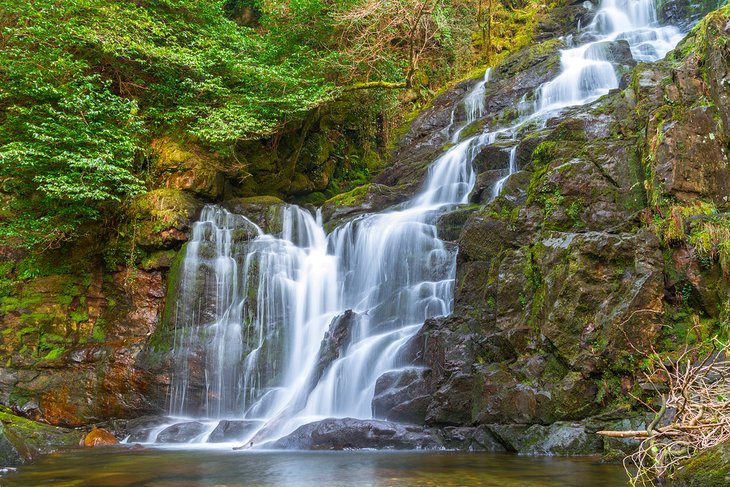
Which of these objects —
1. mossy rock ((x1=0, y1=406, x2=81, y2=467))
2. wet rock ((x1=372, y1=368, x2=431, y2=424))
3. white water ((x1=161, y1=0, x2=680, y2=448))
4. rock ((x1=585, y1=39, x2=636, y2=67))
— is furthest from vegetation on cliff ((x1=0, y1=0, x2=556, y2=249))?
wet rock ((x1=372, y1=368, x2=431, y2=424))

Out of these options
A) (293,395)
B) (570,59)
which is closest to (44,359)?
(293,395)

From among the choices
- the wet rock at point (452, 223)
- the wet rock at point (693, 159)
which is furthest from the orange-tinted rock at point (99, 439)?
the wet rock at point (693, 159)

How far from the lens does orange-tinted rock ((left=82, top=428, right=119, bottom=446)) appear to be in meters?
9.39

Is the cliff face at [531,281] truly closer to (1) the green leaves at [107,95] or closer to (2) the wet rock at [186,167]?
(2) the wet rock at [186,167]

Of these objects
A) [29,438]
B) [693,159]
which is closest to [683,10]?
[693,159]

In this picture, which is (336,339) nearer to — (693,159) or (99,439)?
(99,439)

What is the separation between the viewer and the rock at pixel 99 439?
30.8ft

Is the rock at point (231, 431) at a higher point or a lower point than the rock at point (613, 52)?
lower

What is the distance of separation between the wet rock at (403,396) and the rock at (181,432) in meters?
3.39

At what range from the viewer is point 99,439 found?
9.53 metres

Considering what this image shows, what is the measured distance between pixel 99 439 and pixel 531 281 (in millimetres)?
7961

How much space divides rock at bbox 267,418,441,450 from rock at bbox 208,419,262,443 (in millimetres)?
1295

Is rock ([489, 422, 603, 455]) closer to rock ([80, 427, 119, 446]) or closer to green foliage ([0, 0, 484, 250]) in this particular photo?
rock ([80, 427, 119, 446])

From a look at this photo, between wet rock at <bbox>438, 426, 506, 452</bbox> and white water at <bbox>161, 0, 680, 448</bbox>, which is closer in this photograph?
wet rock at <bbox>438, 426, 506, 452</bbox>
